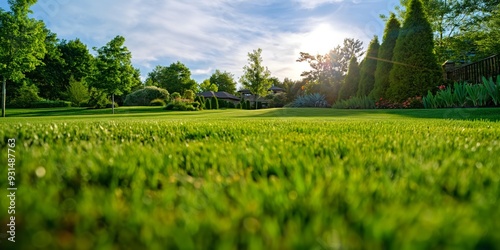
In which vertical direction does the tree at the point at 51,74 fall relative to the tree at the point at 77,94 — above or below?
above

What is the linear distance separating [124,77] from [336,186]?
27809 mm

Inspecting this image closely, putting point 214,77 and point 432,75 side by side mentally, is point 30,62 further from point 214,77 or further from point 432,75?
point 214,77

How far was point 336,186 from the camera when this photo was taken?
3.18ft

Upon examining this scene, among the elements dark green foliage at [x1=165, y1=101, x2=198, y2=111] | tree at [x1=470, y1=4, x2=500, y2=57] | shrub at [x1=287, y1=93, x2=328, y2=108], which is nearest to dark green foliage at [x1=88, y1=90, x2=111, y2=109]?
dark green foliage at [x1=165, y1=101, x2=198, y2=111]

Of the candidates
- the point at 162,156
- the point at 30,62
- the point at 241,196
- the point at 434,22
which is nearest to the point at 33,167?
the point at 162,156

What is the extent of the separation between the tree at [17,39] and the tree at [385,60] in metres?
21.9

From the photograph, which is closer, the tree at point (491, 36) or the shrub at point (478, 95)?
the shrub at point (478, 95)

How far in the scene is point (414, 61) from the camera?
15.4 m

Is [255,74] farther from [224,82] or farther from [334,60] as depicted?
[224,82]

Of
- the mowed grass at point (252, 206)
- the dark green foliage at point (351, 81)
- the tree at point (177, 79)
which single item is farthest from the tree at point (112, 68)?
the tree at point (177, 79)

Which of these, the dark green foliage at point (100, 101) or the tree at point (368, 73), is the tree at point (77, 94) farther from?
the tree at point (368, 73)

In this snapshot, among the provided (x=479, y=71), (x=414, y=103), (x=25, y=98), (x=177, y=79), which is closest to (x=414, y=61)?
(x=414, y=103)

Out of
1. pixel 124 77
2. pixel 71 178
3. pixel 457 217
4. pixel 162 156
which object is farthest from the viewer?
pixel 124 77

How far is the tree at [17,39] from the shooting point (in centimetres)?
1883
